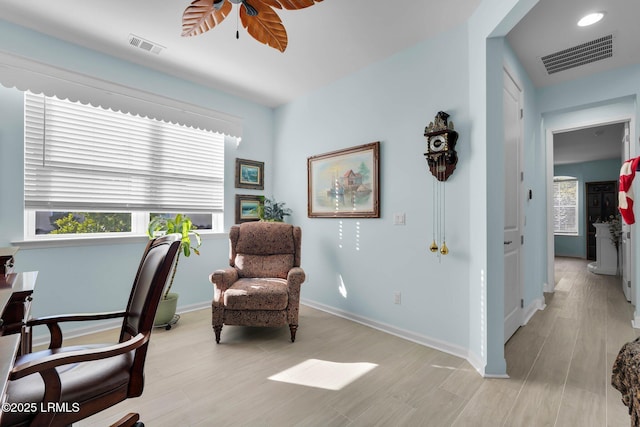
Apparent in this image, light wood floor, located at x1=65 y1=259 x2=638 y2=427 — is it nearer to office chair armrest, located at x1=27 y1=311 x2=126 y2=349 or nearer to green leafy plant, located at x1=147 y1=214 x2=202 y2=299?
office chair armrest, located at x1=27 y1=311 x2=126 y2=349

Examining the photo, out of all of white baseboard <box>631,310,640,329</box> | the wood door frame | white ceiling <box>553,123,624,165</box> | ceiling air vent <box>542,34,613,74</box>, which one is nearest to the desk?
the wood door frame

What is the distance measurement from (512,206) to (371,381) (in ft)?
6.46

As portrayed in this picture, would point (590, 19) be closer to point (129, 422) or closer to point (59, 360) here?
point (59, 360)

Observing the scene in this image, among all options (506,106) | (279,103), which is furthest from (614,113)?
(279,103)

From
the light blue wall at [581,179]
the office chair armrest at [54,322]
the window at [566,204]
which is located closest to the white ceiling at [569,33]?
the office chair armrest at [54,322]

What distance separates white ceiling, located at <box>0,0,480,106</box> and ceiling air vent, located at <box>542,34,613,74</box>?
1226 millimetres

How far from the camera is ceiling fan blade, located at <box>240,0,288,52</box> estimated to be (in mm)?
1660

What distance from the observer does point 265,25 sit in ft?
5.82

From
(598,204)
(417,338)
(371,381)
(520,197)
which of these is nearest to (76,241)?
(371,381)

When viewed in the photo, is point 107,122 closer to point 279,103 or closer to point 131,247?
point 131,247

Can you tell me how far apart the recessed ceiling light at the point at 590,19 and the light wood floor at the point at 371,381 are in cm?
264

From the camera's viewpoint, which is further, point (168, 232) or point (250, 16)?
point (168, 232)

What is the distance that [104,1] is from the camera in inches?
85.7

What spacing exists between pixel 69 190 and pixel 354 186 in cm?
278
